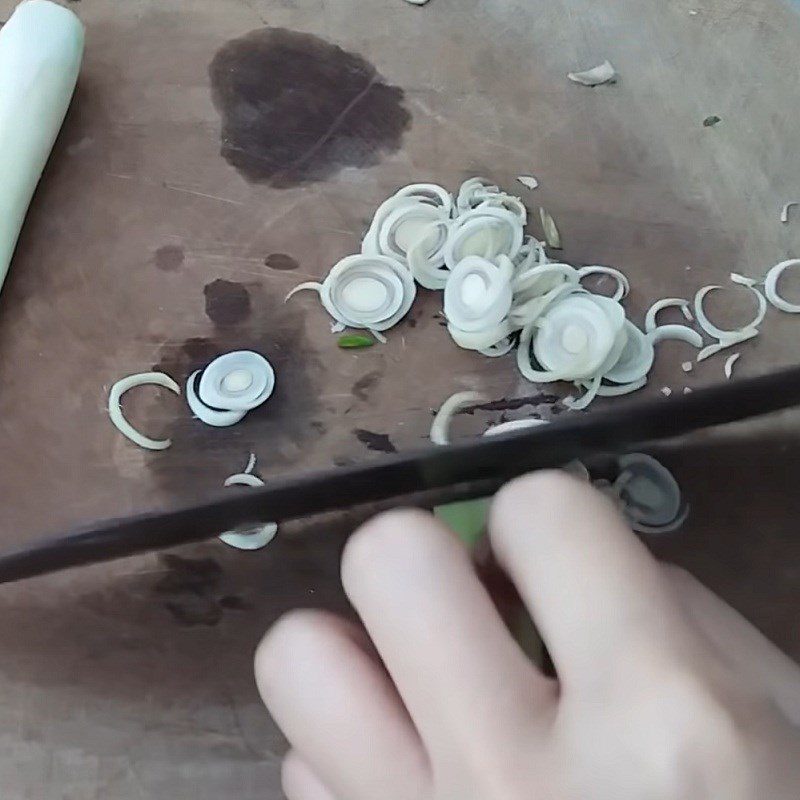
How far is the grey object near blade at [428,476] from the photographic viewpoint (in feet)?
2.07

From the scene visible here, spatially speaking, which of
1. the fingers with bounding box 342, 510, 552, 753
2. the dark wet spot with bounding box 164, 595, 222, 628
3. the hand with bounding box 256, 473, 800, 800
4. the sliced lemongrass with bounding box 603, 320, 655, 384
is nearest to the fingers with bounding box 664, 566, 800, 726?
the hand with bounding box 256, 473, 800, 800

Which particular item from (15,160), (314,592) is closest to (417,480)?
(314,592)

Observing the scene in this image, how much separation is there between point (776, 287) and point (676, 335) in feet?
0.30

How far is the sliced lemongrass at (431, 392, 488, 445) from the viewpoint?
0.72 m

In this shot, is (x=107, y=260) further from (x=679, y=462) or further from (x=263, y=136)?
(x=679, y=462)

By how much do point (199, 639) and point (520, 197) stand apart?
0.43 m

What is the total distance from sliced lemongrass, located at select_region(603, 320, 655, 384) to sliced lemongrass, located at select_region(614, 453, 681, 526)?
2.7 inches

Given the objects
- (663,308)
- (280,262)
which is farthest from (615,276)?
(280,262)

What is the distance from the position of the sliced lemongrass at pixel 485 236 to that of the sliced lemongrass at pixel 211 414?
0.69ft

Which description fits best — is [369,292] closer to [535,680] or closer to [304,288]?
[304,288]

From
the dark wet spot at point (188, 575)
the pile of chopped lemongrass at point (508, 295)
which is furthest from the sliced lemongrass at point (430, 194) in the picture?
the dark wet spot at point (188, 575)

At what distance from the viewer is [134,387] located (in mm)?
727

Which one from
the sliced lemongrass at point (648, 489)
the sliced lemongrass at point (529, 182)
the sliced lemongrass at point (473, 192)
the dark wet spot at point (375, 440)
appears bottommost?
the dark wet spot at point (375, 440)

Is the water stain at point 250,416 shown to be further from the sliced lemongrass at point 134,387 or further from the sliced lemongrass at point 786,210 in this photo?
the sliced lemongrass at point 786,210
